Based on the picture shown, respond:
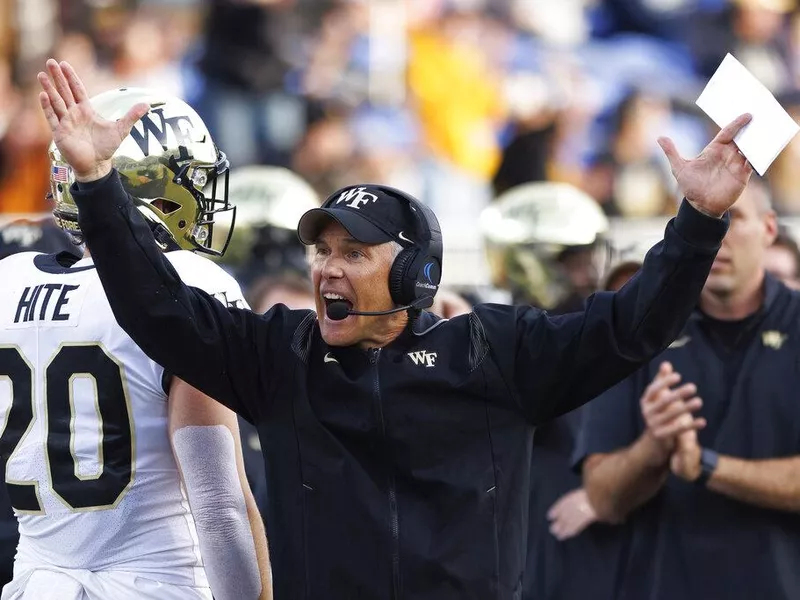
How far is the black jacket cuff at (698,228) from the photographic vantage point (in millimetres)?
2891

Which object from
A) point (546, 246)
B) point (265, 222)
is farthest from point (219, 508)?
point (265, 222)

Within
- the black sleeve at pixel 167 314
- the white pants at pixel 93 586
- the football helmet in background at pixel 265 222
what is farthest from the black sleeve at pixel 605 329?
the football helmet in background at pixel 265 222

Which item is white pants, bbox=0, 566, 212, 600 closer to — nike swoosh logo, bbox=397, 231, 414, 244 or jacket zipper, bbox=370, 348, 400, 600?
jacket zipper, bbox=370, 348, 400, 600

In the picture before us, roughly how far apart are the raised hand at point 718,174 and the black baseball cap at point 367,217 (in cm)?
59

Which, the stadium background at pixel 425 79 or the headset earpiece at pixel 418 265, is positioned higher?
the headset earpiece at pixel 418 265

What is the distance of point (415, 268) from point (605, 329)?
1.39 ft

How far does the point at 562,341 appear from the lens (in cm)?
303

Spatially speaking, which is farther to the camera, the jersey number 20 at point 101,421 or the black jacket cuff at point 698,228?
the jersey number 20 at point 101,421

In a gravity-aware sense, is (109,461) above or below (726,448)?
above

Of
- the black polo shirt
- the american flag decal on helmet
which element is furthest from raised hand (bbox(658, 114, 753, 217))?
the black polo shirt

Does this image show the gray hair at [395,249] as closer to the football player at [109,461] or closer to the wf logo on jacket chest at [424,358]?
the wf logo on jacket chest at [424,358]

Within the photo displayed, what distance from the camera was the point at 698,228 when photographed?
2.89 m

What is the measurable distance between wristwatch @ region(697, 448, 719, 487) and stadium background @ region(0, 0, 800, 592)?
7.93 meters

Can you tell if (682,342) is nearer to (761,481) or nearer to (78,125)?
(761,481)
